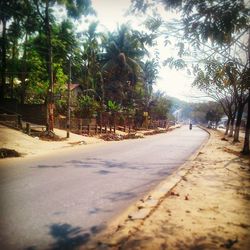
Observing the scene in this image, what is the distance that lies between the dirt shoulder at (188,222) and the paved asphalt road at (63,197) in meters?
0.47

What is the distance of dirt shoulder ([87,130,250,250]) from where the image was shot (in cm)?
469

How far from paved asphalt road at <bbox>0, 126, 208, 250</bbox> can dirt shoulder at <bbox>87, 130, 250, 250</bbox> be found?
1.54ft

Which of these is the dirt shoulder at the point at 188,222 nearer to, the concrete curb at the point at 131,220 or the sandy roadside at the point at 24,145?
the concrete curb at the point at 131,220

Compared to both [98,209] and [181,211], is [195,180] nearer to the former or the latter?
[181,211]

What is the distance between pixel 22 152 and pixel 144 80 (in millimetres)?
47452

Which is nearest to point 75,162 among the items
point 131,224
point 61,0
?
point 131,224

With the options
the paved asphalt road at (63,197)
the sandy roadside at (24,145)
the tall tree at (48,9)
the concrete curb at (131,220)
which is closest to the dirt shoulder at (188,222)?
the concrete curb at (131,220)

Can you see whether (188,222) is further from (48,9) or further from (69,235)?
(48,9)

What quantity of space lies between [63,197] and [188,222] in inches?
113

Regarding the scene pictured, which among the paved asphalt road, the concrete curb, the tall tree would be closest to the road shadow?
the paved asphalt road

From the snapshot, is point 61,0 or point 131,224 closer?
point 131,224

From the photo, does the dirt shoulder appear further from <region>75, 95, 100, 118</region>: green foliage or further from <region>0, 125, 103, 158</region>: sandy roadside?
<region>75, 95, 100, 118</region>: green foliage

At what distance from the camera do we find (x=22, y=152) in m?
15.0

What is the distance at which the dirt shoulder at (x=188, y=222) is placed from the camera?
15.4 feet
